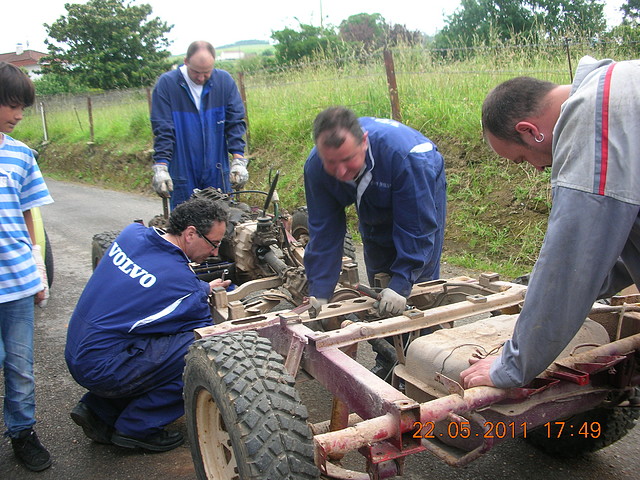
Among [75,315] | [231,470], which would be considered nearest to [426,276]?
[231,470]

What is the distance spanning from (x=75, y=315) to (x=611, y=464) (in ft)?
9.85

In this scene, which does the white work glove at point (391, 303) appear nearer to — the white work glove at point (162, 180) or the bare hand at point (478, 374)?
the bare hand at point (478, 374)

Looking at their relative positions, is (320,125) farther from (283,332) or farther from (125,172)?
(125,172)

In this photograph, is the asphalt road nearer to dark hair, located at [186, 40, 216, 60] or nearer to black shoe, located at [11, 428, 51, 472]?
black shoe, located at [11, 428, 51, 472]

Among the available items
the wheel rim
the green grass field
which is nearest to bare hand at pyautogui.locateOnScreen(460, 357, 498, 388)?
the wheel rim

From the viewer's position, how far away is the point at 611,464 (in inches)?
118

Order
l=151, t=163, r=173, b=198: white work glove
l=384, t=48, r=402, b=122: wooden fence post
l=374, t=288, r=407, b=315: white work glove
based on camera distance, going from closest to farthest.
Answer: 1. l=374, t=288, r=407, b=315: white work glove
2. l=151, t=163, r=173, b=198: white work glove
3. l=384, t=48, r=402, b=122: wooden fence post

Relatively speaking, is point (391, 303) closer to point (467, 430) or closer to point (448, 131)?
point (467, 430)

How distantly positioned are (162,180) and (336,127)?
96.0 inches

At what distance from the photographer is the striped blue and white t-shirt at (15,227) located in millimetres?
2955

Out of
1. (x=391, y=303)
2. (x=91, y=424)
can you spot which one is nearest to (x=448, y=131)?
(x=391, y=303)

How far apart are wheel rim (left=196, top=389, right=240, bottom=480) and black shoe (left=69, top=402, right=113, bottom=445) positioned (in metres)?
1.05

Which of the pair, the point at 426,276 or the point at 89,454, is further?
the point at 426,276

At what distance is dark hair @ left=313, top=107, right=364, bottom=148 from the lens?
9.89ft
